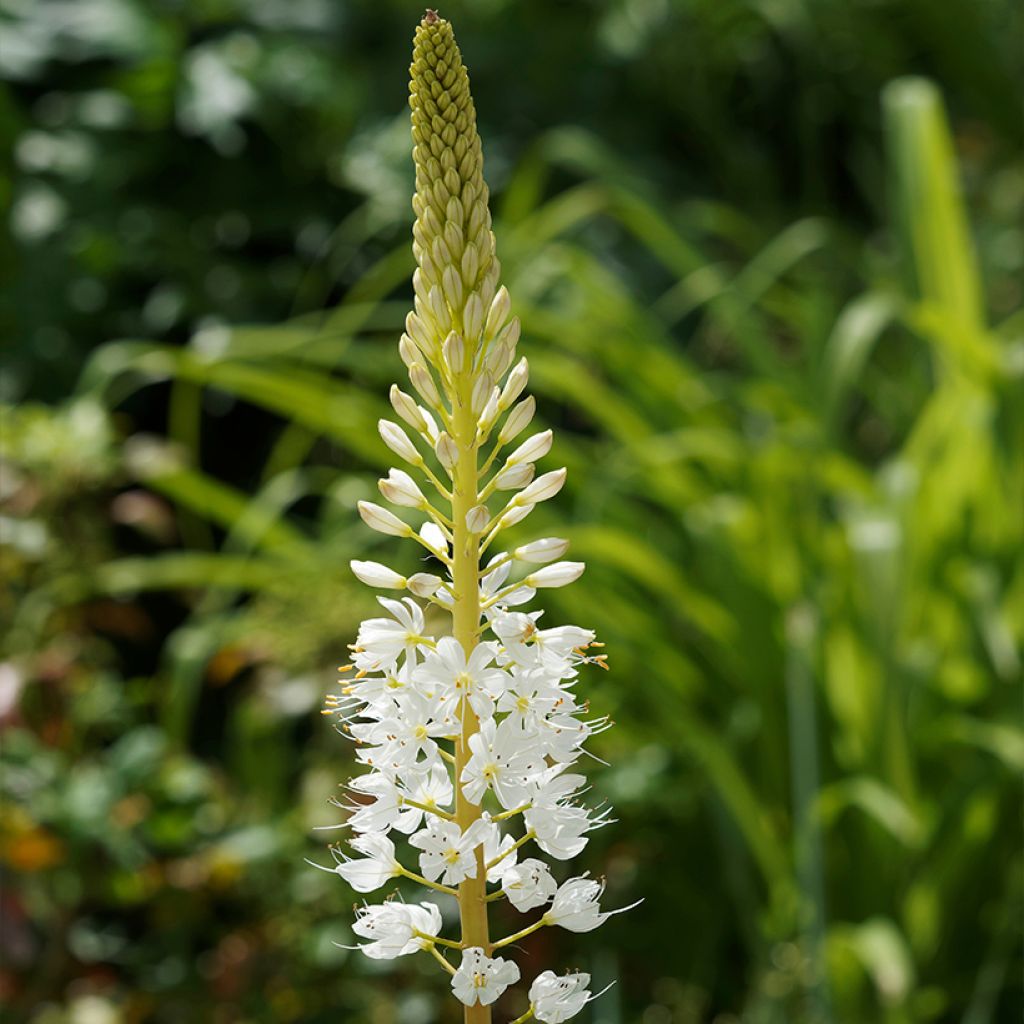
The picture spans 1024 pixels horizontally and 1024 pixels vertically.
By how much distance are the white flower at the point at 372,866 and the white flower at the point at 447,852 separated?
0.05 m

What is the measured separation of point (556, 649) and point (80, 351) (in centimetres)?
297

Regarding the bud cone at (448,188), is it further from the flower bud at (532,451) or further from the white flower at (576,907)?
the white flower at (576,907)

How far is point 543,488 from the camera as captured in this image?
945 mm

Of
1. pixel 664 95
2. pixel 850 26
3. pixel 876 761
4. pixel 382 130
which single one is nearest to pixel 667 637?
pixel 876 761

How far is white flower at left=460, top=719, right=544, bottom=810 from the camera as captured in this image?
86 cm

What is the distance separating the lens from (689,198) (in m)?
4.43

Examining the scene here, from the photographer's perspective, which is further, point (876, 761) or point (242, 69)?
point (242, 69)

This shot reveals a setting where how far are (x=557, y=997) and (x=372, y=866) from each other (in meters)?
0.16

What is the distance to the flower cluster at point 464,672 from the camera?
0.86m

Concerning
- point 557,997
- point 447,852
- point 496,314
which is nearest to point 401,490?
point 496,314

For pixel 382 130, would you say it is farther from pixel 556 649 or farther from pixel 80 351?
pixel 556 649

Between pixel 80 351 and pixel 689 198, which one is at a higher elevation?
pixel 689 198

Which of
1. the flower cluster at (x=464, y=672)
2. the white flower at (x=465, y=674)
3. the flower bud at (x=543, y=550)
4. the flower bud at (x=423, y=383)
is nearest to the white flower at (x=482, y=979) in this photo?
the flower cluster at (x=464, y=672)

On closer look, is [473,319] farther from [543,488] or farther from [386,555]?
[386,555]
